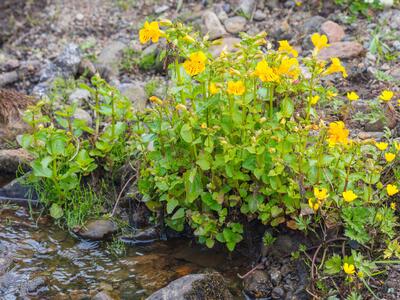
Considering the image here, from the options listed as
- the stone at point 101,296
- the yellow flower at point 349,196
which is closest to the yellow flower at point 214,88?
the yellow flower at point 349,196

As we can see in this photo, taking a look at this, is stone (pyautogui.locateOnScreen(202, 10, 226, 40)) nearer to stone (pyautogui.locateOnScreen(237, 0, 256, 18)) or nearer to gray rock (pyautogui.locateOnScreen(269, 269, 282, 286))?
stone (pyautogui.locateOnScreen(237, 0, 256, 18))

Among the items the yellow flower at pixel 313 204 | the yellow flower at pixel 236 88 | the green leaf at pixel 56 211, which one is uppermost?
the yellow flower at pixel 236 88

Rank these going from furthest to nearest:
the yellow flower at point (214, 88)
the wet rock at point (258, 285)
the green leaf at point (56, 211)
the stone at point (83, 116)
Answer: the stone at point (83, 116) < the green leaf at point (56, 211) < the wet rock at point (258, 285) < the yellow flower at point (214, 88)

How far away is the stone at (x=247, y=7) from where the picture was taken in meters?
5.87

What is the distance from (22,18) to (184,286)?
410 cm

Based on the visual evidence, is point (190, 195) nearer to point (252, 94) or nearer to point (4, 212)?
point (252, 94)

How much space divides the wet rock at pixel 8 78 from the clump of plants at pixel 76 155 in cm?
148

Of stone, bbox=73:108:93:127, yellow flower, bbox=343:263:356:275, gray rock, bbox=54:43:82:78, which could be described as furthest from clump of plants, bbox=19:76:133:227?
yellow flower, bbox=343:263:356:275

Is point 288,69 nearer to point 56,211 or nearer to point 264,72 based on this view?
point 264,72

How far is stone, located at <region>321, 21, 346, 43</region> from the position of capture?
210 inches

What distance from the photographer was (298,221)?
133 inches

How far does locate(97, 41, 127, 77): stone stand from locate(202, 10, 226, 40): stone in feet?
2.65

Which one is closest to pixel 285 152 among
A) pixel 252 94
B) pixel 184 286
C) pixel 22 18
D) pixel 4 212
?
pixel 252 94

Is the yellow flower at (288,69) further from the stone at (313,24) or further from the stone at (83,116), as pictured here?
the stone at (313,24)
